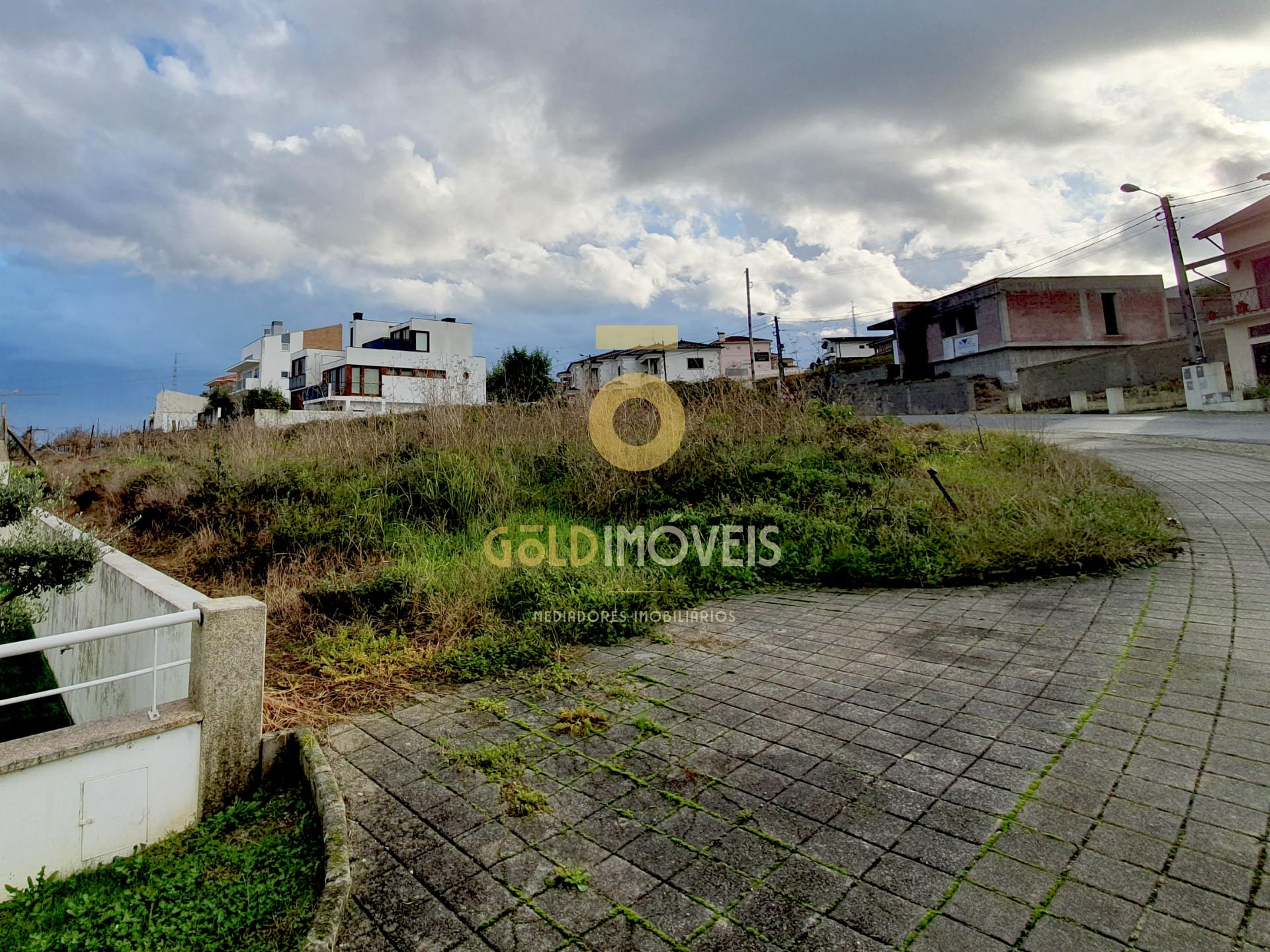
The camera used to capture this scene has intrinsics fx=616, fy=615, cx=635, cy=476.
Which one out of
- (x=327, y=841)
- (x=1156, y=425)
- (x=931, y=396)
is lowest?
(x=327, y=841)

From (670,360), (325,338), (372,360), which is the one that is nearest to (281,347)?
(325,338)

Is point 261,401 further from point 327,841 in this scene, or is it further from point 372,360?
point 327,841

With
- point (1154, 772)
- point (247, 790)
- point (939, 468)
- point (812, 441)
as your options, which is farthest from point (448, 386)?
point (1154, 772)

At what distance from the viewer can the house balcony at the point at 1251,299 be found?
18.8 meters

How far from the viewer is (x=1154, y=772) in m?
2.23

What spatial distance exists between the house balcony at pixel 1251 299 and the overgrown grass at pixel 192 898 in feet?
87.3

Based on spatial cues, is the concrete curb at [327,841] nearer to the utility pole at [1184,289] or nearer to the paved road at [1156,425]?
the paved road at [1156,425]

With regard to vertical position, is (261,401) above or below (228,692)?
above

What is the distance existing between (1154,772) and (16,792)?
3838mm

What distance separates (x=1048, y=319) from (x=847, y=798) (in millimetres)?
28874

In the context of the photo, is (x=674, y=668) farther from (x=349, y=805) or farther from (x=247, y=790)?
(x=247, y=790)

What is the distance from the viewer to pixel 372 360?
1624 inches

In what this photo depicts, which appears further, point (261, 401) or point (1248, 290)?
point (261, 401)

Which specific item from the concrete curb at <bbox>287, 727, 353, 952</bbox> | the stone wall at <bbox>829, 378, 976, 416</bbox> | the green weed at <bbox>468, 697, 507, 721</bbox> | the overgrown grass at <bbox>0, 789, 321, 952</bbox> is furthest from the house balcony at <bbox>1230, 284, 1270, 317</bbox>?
the overgrown grass at <bbox>0, 789, 321, 952</bbox>
